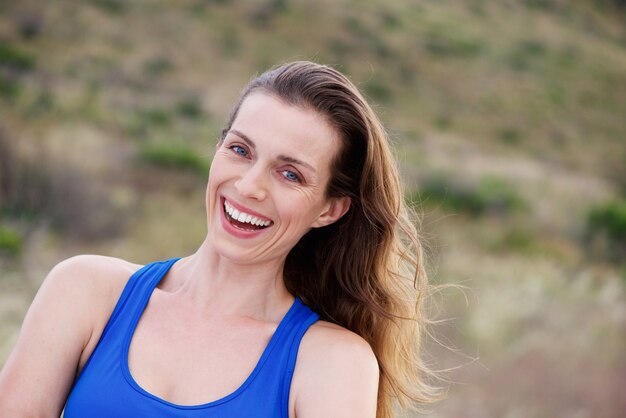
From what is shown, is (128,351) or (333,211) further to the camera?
(333,211)

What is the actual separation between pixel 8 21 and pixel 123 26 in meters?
3.42

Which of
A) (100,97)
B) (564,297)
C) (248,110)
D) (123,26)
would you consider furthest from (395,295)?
(123,26)

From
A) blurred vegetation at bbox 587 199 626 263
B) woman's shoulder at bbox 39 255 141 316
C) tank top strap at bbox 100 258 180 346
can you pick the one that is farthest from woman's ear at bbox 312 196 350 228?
blurred vegetation at bbox 587 199 626 263

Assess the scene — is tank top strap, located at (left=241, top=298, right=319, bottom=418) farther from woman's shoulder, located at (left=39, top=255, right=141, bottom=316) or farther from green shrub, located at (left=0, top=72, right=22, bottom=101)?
green shrub, located at (left=0, top=72, right=22, bottom=101)

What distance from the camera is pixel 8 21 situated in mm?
18484

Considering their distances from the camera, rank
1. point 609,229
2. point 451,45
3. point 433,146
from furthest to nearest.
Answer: point 451,45
point 433,146
point 609,229

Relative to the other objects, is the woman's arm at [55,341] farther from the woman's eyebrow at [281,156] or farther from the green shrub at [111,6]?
the green shrub at [111,6]

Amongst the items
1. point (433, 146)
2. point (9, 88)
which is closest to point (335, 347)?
point (9, 88)

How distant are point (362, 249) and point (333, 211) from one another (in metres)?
0.14

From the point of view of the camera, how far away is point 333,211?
2.32 meters

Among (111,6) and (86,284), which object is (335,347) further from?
(111,6)

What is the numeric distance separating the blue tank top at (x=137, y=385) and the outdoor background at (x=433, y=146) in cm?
99

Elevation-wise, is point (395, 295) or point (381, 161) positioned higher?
point (381, 161)

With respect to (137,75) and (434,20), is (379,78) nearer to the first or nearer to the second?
(434,20)
